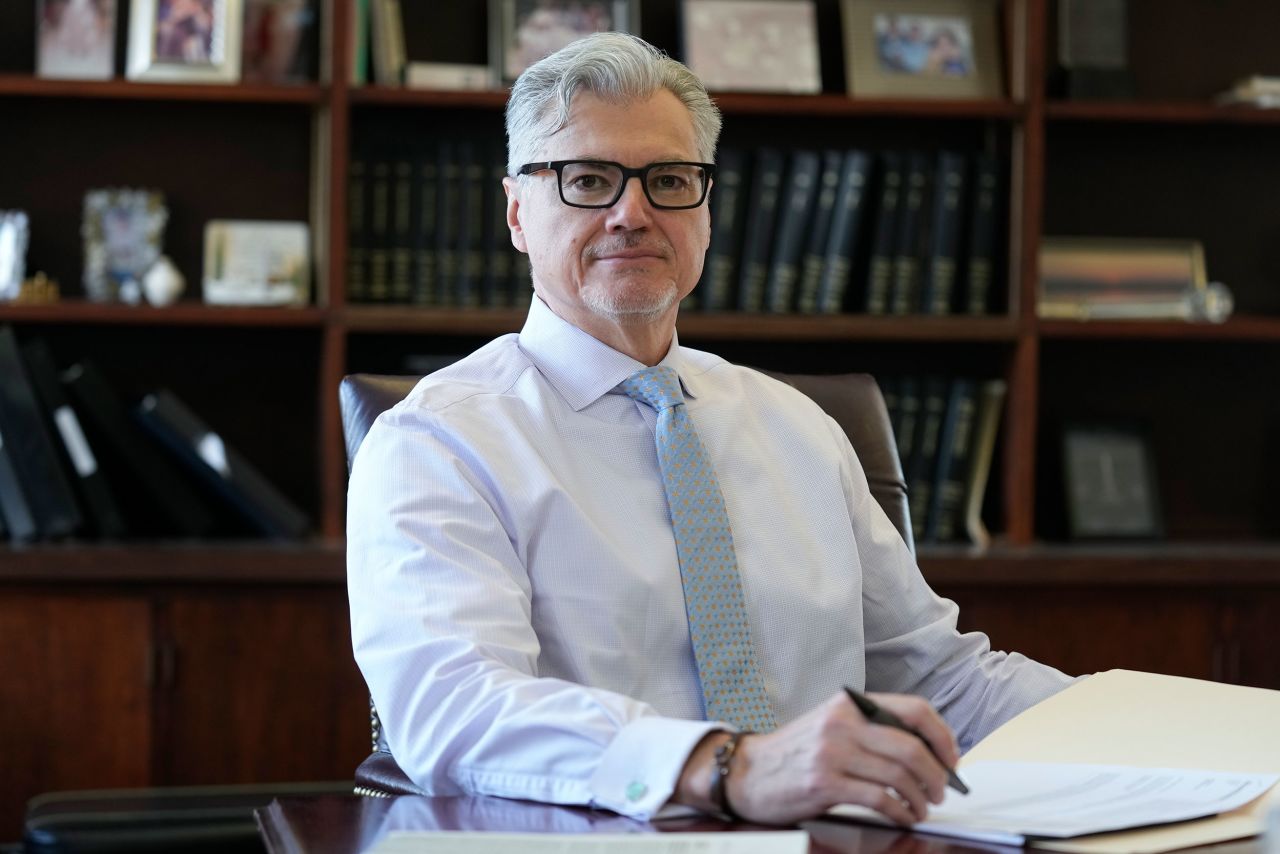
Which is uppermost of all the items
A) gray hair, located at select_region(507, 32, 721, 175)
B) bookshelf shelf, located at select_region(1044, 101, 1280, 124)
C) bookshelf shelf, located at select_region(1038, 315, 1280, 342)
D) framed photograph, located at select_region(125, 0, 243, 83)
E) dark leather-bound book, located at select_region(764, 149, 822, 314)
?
framed photograph, located at select_region(125, 0, 243, 83)

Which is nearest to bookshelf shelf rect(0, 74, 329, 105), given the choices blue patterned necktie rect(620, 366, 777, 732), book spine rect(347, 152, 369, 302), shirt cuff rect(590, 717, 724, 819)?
book spine rect(347, 152, 369, 302)

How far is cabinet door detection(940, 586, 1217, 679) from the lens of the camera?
282 cm

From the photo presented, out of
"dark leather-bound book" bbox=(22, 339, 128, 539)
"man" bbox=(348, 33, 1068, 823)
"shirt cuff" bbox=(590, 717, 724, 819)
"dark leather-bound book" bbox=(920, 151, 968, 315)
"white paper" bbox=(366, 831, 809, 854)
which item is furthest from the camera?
"dark leather-bound book" bbox=(920, 151, 968, 315)

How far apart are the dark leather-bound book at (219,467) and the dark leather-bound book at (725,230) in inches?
34.1

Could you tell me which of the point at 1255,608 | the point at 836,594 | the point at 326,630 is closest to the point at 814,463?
the point at 836,594

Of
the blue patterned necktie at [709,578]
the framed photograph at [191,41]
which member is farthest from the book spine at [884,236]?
the blue patterned necktie at [709,578]

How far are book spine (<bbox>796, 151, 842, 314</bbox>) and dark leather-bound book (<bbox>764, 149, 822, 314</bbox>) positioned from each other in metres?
0.01

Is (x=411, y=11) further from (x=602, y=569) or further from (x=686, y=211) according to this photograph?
(x=602, y=569)

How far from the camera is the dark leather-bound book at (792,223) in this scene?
9.71 feet

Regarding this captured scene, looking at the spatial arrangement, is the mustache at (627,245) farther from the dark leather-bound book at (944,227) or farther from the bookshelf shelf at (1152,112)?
the bookshelf shelf at (1152,112)

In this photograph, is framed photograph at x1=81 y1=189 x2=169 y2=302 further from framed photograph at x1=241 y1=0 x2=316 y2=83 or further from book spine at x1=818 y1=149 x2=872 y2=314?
book spine at x1=818 y1=149 x2=872 y2=314

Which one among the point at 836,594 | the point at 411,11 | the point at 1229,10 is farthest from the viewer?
the point at 1229,10

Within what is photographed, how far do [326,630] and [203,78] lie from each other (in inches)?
40.2

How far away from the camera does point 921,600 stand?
1671 mm
